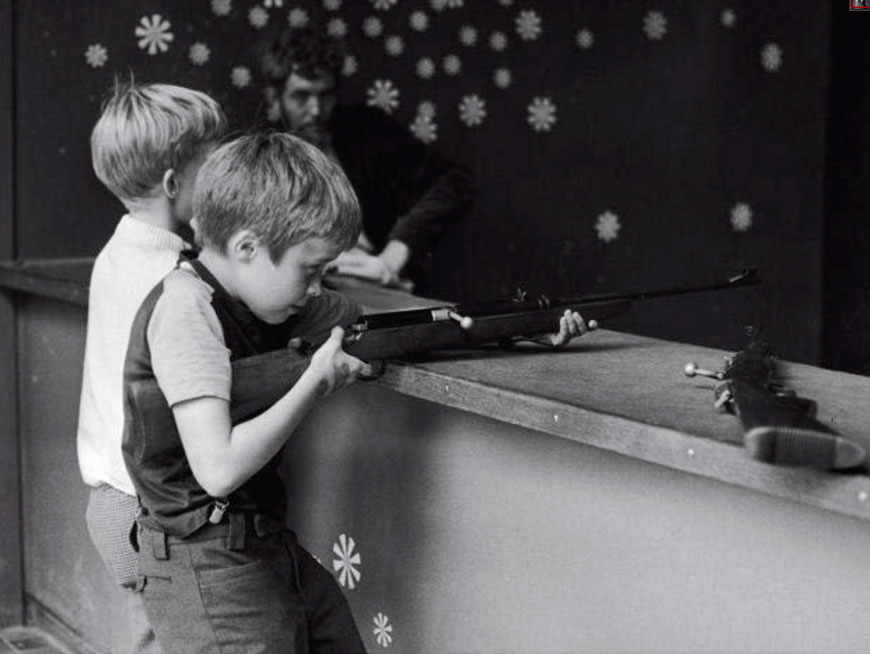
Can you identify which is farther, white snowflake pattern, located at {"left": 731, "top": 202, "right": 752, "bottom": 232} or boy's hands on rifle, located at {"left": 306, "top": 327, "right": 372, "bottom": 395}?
white snowflake pattern, located at {"left": 731, "top": 202, "right": 752, "bottom": 232}

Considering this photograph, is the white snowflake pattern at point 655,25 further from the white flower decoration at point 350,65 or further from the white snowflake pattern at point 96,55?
the white snowflake pattern at point 96,55

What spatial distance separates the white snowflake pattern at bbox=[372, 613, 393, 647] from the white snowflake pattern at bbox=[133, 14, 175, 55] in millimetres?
1806

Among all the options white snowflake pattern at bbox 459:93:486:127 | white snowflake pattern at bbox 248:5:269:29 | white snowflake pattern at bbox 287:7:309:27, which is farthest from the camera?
white snowflake pattern at bbox 459:93:486:127

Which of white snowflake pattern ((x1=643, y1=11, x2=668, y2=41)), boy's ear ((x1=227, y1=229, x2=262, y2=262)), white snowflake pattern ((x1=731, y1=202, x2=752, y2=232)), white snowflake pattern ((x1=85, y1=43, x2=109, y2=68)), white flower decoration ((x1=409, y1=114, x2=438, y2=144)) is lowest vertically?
boy's ear ((x1=227, y1=229, x2=262, y2=262))

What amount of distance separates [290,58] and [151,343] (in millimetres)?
1730

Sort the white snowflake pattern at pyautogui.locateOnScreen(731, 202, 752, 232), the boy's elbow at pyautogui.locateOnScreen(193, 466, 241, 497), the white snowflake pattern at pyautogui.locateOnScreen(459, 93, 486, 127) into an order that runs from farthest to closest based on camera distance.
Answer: the white snowflake pattern at pyautogui.locateOnScreen(459, 93, 486, 127)
the white snowflake pattern at pyautogui.locateOnScreen(731, 202, 752, 232)
the boy's elbow at pyautogui.locateOnScreen(193, 466, 241, 497)

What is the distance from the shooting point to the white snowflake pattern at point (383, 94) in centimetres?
405

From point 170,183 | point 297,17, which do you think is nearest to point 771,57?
point 297,17

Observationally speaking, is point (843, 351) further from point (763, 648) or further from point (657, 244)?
point (763, 648)

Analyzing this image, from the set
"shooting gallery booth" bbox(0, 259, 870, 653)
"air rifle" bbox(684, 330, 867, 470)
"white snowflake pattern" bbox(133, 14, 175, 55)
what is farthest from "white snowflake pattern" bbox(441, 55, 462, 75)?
"air rifle" bbox(684, 330, 867, 470)

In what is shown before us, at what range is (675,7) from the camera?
396 cm

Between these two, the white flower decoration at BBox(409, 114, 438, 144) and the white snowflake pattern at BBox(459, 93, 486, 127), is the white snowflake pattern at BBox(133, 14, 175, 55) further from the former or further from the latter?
the white snowflake pattern at BBox(459, 93, 486, 127)

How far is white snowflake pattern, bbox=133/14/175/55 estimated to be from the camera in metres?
3.33

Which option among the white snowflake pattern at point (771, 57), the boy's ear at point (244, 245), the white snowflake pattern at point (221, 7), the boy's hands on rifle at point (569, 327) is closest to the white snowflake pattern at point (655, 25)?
the white snowflake pattern at point (771, 57)
